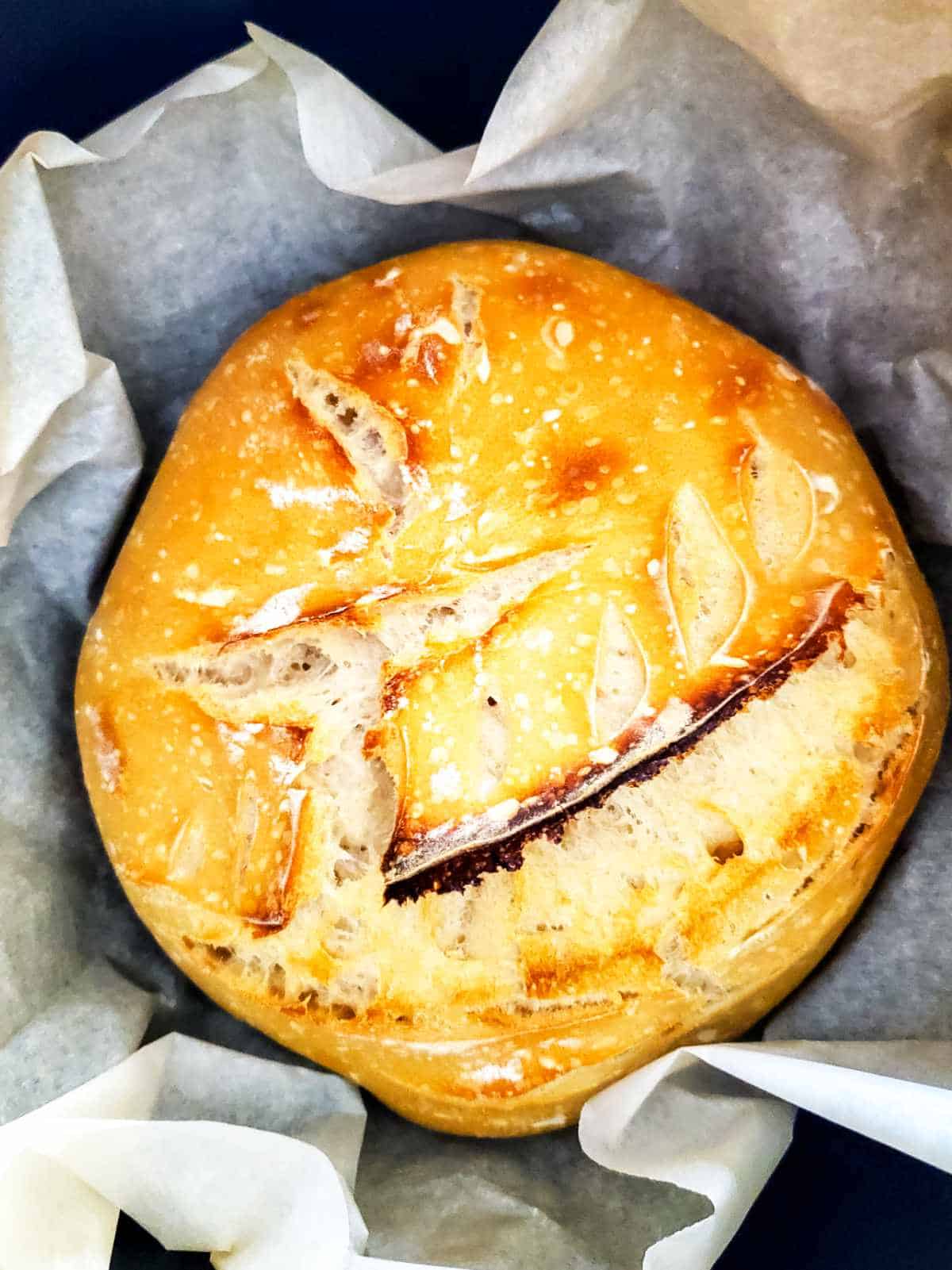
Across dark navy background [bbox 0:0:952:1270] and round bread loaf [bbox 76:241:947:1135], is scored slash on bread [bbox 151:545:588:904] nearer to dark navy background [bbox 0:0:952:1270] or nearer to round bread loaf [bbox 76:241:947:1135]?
round bread loaf [bbox 76:241:947:1135]

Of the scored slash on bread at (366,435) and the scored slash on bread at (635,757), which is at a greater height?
the scored slash on bread at (366,435)

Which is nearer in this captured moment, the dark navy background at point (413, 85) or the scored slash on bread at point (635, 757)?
the scored slash on bread at point (635, 757)

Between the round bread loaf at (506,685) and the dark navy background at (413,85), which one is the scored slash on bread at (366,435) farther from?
the dark navy background at (413,85)

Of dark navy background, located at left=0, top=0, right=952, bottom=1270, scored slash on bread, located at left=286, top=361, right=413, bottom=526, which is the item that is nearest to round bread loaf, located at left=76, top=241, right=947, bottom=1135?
scored slash on bread, located at left=286, top=361, right=413, bottom=526

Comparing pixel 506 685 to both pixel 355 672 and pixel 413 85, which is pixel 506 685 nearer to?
pixel 355 672

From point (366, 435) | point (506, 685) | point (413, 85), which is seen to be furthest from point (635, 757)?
point (413, 85)

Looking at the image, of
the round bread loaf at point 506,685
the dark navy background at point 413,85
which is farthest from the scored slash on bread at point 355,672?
the dark navy background at point 413,85

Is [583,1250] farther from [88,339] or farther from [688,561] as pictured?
[88,339]
